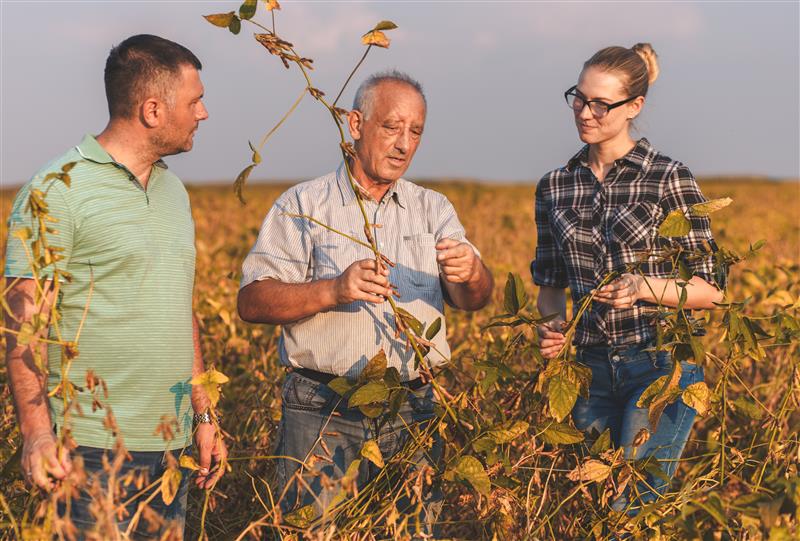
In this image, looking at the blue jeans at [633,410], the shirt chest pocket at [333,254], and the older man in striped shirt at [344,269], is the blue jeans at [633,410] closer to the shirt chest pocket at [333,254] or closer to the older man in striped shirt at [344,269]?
the older man in striped shirt at [344,269]

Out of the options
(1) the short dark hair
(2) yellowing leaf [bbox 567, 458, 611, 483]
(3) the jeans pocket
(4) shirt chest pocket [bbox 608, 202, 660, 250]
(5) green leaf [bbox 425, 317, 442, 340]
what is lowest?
(2) yellowing leaf [bbox 567, 458, 611, 483]

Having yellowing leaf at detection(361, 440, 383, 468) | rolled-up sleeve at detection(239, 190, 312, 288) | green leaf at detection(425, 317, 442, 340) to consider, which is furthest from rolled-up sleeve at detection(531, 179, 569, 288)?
yellowing leaf at detection(361, 440, 383, 468)

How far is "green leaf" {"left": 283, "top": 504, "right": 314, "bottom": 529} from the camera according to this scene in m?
2.18

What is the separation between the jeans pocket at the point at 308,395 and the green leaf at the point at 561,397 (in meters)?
0.58

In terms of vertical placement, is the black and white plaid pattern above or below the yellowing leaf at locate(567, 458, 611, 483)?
above

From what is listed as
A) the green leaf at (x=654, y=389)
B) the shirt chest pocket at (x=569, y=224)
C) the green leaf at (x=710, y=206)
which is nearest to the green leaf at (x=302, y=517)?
the green leaf at (x=654, y=389)

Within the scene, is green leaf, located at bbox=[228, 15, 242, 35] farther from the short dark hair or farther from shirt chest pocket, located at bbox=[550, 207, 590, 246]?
shirt chest pocket, located at bbox=[550, 207, 590, 246]

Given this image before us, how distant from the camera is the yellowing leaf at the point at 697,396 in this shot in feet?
7.43

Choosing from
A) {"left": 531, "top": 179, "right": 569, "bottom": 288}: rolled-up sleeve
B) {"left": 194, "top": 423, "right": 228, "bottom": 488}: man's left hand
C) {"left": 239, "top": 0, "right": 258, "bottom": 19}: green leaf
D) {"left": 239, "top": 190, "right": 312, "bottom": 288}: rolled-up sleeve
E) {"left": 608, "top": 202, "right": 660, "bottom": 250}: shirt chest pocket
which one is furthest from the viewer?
{"left": 531, "top": 179, "right": 569, "bottom": 288}: rolled-up sleeve

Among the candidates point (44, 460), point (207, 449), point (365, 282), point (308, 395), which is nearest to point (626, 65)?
point (365, 282)

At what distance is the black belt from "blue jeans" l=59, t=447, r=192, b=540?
35cm

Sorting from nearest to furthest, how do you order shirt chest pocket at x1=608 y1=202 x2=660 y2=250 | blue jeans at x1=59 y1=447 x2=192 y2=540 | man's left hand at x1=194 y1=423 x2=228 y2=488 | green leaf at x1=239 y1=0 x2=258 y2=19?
blue jeans at x1=59 y1=447 x2=192 y2=540 < green leaf at x1=239 y1=0 x2=258 y2=19 < man's left hand at x1=194 y1=423 x2=228 y2=488 < shirt chest pocket at x1=608 y1=202 x2=660 y2=250

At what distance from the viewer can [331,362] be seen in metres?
2.38

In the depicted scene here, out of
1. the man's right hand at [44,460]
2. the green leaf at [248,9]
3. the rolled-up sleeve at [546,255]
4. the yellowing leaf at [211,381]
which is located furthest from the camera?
the rolled-up sleeve at [546,255]
